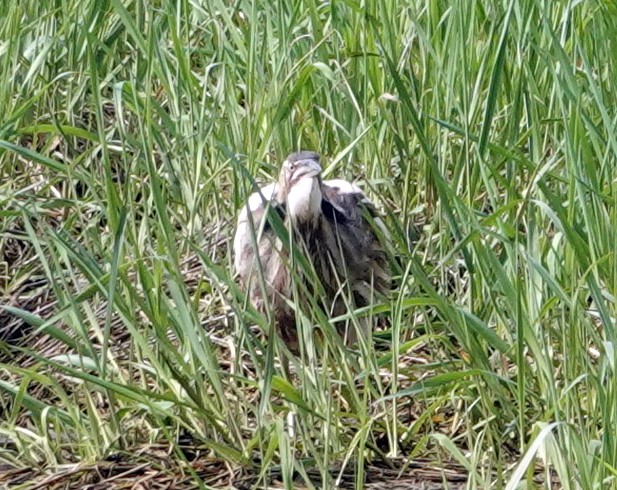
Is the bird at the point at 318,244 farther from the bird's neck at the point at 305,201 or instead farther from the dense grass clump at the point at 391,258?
the dense grass clump at the point at 391,258

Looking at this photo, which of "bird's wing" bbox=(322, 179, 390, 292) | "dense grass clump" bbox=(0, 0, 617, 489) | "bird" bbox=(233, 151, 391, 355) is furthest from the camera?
"bird's wing" bbox=(322, 179, 390, 292)

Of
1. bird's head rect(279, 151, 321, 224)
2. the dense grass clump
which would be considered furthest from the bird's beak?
the dense grass clump

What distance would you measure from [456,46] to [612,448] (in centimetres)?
150

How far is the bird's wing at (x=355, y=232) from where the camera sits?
13.0 ft

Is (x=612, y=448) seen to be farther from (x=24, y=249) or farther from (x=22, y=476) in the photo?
(x=24, y=249)

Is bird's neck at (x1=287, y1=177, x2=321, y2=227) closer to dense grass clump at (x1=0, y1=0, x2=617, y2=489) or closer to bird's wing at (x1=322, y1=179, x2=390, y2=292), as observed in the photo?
bird's wing at (x1=322, y1=179, x2=390, y2=292)

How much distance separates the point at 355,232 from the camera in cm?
407

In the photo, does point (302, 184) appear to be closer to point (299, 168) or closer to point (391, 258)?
point (299, 168)

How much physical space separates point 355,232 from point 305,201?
0.29m

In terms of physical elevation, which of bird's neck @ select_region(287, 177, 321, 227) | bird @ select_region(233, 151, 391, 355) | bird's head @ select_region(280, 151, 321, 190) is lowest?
bird @ select_region(233, 151, 391, 355)

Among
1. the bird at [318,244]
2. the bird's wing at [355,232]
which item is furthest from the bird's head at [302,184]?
the bird's wing at [355,232]

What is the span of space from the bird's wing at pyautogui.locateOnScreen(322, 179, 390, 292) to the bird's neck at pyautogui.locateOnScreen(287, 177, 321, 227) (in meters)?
0.08

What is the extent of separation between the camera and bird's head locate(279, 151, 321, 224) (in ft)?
12.3

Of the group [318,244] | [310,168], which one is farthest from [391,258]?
[318,244]
